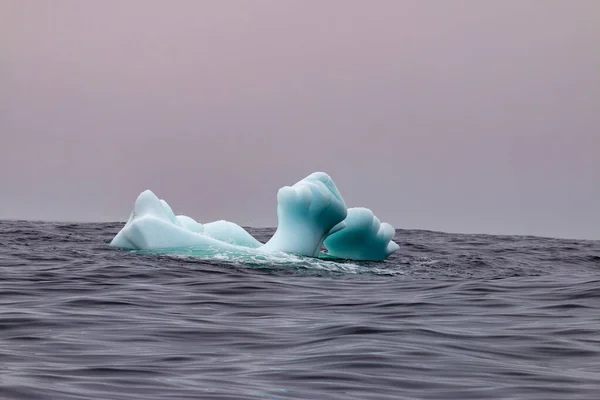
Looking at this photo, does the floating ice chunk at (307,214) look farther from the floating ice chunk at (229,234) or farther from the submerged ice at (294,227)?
the floating ice chunk at (229,234)

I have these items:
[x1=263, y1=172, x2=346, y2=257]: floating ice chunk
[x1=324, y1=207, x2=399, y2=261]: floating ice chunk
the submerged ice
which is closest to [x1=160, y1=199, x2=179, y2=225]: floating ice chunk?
the submerged ice

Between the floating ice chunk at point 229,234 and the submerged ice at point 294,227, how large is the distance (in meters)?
0.02

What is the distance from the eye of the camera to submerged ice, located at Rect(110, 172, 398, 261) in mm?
14906

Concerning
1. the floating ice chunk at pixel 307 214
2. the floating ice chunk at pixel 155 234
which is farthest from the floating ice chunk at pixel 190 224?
the floating ice chunk at pixel 307 214

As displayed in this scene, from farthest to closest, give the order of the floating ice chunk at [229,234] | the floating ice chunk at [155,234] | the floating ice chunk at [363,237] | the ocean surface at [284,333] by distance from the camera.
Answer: the floating ice chunk at [229,234], the floating ice chunk at [363,237], the floating ice chunk at [155,234], the ocean surface at [284,333]

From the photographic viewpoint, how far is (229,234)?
54.9 feet

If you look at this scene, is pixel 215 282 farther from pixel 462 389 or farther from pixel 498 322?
pixel 462 389

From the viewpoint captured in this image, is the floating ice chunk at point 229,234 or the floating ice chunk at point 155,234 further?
the floating ice chunk at point 229,234

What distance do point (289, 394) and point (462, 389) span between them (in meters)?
1.01

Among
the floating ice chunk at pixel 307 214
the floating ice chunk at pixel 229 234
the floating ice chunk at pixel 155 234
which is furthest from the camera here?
the floating ice chunk at pixel 229 234

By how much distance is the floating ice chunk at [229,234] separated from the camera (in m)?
16.5

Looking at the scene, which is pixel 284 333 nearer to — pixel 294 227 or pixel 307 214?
pixel 307 214

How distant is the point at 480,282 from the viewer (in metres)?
11.4

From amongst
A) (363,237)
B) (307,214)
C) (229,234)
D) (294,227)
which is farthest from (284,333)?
(229,234)
